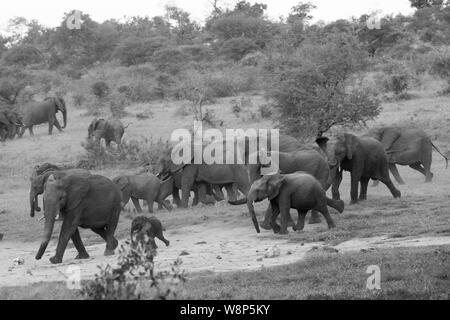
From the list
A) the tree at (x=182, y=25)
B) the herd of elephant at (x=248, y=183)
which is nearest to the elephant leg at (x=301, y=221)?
the herd of elephant at (x=248, y=183)

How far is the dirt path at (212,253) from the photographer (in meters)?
12.5

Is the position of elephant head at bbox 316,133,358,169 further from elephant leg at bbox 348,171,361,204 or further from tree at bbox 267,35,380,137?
tree at bbox 267,35,380,137

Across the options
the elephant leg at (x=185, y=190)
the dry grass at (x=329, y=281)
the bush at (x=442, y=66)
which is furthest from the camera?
the bush at (x=442, y=66)

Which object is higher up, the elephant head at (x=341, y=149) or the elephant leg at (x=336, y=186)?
the elephant head at (x=341, y=149)

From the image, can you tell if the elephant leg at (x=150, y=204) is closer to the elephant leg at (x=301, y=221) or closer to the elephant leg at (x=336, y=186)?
the elephant leg at (x=336, y=186)

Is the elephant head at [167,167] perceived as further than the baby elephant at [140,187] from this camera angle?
Yes

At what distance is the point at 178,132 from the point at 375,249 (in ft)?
56.7

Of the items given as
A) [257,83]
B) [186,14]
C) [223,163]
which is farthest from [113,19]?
[223,163]

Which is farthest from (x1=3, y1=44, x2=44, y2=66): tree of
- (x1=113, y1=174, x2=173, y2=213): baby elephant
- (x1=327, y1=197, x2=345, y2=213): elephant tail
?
(x1=327, y1=197, x2=345, y2=213): elephant tail

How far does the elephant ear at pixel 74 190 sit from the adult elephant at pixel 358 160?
527 cm

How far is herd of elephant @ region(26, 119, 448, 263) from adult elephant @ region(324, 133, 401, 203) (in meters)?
0.02

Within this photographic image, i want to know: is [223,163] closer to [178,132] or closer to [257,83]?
[178,132]

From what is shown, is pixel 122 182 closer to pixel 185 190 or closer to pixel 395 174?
pixel 185 190

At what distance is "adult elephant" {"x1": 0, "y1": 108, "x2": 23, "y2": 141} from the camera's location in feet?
107
